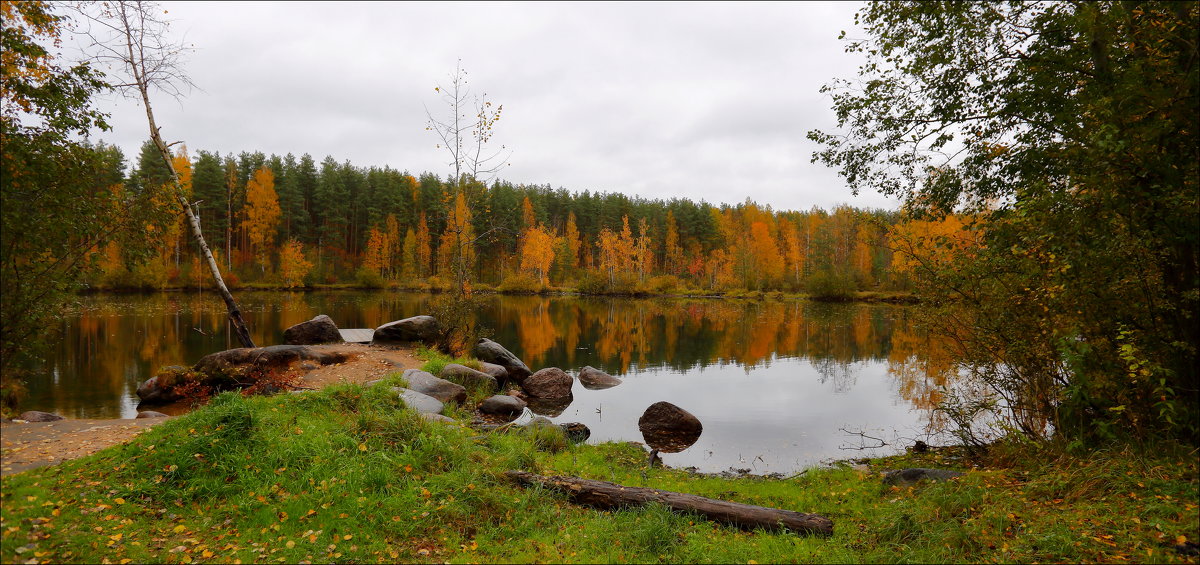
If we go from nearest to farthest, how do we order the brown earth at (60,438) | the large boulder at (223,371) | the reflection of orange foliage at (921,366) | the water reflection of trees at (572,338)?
the brown earth at (60,438), the reflection of orange foliage at (921,366), the large boulder at (223,371), the water reflection of trees at (572,338)

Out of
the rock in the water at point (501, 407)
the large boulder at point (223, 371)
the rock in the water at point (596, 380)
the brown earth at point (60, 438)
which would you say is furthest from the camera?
the rock in the water at point (596, 380)

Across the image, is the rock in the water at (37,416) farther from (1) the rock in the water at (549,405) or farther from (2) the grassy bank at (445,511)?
(1) the rock in the water at (549,405)

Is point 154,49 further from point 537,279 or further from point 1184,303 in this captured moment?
point 537,279

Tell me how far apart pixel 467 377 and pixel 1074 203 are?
41.0 ft

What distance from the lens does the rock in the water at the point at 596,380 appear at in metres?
16.7

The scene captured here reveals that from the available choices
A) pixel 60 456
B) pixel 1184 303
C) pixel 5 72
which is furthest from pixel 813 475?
pixel 5 72

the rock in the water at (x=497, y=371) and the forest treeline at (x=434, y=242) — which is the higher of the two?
the forest treeline at (x=434, y=242)

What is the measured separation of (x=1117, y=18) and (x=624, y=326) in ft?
89.4

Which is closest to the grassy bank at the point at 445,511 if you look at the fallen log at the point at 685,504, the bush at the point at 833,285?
the fallen log at the point at 685,504

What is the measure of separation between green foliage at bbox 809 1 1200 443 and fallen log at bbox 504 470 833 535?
142 inches

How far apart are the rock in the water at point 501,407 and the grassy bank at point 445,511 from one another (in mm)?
5508

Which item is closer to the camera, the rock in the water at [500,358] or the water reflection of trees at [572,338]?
the water reflection of trees at [572,338]

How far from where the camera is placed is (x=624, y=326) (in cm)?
3209

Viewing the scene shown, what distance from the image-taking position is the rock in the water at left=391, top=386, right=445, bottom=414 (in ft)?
32.8
